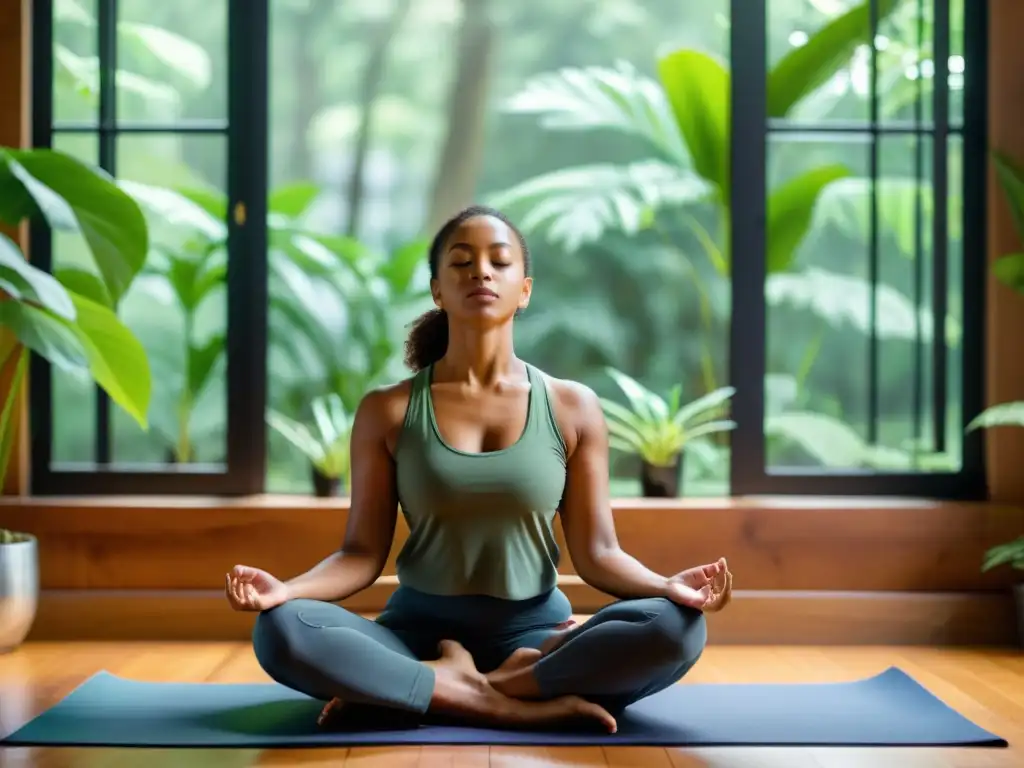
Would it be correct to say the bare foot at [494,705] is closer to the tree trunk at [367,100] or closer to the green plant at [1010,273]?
the green plant at [1010,273]

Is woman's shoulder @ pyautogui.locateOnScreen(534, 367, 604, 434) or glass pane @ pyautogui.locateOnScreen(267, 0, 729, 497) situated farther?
glass pane @ pyautogui.locateOnScreen(267, 0, 729, 497)

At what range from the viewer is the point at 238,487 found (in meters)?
3.40

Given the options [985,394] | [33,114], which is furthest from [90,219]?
[985,394]

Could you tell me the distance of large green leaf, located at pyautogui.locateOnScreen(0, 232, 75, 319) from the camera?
2.58 m

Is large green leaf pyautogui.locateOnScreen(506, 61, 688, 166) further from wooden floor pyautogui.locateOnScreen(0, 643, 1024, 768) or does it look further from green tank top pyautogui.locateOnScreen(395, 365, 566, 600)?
green tank top pyautogui.locateOnScreen(395, 365, 566, 600)

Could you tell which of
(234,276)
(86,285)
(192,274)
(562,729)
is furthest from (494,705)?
(192,274)

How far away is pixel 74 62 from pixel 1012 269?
8.24ft

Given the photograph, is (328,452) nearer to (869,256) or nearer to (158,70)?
(869,256)

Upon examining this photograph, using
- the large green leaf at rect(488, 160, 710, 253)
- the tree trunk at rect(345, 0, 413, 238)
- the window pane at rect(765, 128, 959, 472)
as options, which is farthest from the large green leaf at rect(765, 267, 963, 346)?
the tree trunk at rect(345, 0, 413, 238)

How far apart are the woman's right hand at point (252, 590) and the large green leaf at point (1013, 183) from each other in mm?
2028

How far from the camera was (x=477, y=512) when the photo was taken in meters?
2.27

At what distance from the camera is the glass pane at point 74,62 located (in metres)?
3.40

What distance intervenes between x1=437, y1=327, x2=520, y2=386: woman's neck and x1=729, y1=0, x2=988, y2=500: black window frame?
3.76ft

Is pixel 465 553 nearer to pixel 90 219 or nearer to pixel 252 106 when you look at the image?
pixel 90 219
